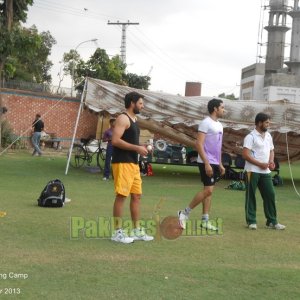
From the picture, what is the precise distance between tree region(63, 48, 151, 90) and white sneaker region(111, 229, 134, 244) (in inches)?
1522

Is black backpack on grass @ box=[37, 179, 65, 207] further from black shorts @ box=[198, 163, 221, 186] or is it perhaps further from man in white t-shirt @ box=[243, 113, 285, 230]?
man in white t-shirt @ box=[243, 113, 285, 230]

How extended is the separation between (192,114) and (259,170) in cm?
752

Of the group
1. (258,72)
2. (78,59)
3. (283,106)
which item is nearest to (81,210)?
(283,106)

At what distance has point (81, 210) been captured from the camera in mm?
9547

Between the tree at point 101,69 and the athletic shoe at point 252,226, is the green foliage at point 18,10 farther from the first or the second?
the tree at point 101,69

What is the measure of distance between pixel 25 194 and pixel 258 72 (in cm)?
5771

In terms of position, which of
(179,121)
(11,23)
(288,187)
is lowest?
(288,187)

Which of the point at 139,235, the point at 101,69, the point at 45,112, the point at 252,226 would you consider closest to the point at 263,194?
the point at 252,226

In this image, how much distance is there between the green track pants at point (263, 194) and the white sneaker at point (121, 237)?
2.22 metres

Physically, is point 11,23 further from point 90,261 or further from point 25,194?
point 90,261

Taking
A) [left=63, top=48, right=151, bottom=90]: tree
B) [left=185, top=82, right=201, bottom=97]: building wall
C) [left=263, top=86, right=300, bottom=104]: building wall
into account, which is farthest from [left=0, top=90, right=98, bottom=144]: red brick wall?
[left=263, top=86, right=300, bottom=104]: building wall

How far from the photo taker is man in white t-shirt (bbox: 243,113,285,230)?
8.49m

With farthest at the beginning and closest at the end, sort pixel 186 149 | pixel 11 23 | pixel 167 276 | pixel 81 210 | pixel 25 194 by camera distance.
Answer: pixel 11 23
pixel 186 149
pixel 25 194
pixel 81 210
pixel 167 276

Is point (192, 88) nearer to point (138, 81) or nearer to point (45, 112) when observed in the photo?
point (138, 81)
